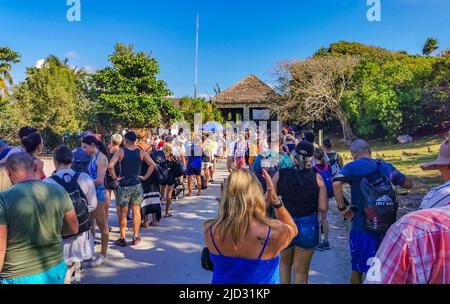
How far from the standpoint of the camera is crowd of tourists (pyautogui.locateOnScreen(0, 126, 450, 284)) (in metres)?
1.29

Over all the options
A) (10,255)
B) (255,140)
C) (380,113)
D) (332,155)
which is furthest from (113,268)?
(380,113)

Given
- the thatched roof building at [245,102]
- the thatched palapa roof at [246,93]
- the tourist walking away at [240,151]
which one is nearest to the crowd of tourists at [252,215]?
the tourist walking away at [240,151]

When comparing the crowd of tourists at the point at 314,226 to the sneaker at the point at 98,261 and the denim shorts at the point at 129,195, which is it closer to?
the denim shorts at the point at 129,195

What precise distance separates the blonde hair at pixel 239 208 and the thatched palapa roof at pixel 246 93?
3055cm

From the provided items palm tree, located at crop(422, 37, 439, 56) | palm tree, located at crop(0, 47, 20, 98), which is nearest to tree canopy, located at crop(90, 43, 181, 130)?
palm tree, located at crop(0, 47, 20, 98)

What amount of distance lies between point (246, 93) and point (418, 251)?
35.6m

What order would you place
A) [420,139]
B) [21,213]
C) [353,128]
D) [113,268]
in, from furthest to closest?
[353,128] → [420,139] → [113,268] → [21,213]

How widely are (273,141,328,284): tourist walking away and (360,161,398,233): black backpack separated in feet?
1.42

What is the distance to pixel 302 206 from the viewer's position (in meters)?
3.66

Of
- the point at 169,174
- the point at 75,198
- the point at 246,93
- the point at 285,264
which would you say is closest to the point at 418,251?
the point at 285,264

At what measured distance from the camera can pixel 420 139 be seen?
23.8 meters

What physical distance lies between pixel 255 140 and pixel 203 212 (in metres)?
3.12

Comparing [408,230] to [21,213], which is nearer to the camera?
[408,230]
